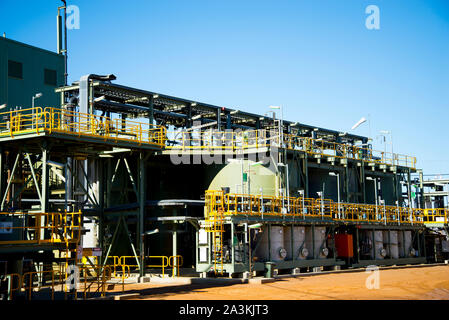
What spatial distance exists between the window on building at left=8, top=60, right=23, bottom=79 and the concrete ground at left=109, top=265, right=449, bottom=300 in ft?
66.6

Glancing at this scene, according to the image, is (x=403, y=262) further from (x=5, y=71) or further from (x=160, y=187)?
(x=5, y=71)

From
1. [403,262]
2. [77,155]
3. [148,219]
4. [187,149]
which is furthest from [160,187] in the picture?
[403,262]

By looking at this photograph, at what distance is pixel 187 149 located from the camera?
36.7 metres

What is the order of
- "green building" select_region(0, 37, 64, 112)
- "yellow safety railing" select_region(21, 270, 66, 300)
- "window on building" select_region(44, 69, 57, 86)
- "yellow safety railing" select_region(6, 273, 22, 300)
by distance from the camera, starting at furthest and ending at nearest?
"window on building" select_region(44, 69, 57, 86)
"green building" select_region(0, 37, 64, 112)
"yellow safety railing" select_region(21, 270, 66, 300)
"yellow safety railing" select_region(6, 273, 22, 300)

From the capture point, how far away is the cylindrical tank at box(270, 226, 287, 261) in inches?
1236

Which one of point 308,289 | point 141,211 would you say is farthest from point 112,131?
point 308,289

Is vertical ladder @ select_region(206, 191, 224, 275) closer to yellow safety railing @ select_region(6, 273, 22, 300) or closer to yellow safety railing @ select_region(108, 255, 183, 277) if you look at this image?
yellow safety railing @ select_region(108, 255, 183, 277)

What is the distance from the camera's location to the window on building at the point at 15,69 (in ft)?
135

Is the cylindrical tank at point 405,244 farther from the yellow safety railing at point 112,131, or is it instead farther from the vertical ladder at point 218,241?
the vertical ladder at point 218,241

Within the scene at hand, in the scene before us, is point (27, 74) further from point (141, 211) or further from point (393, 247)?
point (393, 247)

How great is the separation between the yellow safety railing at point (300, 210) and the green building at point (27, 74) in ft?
52.0

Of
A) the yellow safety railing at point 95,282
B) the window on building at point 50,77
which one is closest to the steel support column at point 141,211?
the yellow safety railing at point 95,282

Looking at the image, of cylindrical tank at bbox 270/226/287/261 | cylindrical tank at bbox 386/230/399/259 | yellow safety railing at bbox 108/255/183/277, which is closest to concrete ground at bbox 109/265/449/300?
yellow safety railing at bbox 108/255/183/277

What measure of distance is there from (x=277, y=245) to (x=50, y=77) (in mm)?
23108
